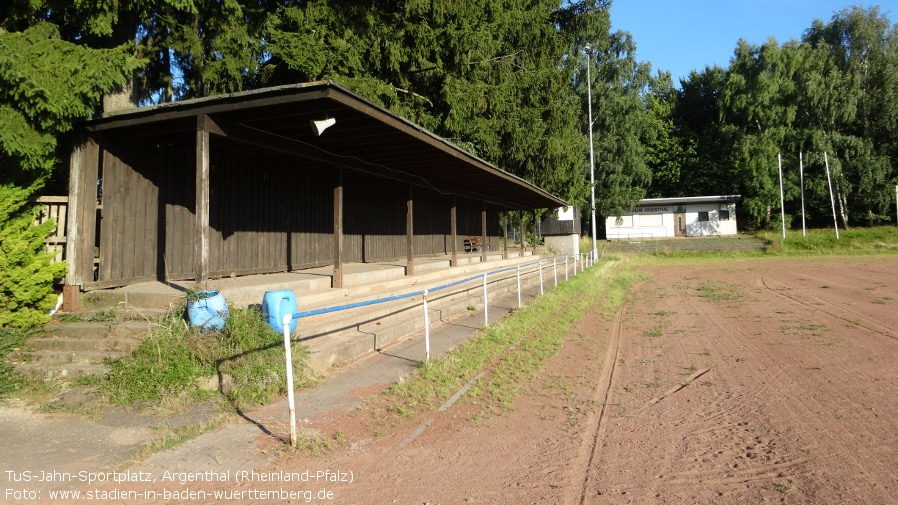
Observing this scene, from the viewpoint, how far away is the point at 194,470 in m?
4.15

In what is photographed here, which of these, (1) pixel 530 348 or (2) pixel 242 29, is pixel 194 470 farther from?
(2) pixel 242 29

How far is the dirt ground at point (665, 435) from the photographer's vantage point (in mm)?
3820

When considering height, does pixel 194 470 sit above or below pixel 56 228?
below

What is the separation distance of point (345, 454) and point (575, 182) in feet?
86.9

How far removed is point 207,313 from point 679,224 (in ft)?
173

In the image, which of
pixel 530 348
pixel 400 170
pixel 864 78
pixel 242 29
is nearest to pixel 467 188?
pixel 400 170

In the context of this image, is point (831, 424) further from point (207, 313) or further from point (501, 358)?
point (207, 313)

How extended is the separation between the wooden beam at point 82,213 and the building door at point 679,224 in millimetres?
52501

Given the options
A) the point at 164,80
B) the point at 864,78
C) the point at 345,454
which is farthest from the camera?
the point at 864,78

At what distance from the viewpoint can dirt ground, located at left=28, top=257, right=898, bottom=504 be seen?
3811 mm

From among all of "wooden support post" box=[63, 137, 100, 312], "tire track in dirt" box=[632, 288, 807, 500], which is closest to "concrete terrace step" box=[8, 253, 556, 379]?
"wooden support post" box=[63, 137, 100, 312]

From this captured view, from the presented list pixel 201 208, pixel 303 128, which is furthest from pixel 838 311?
pixel 201 208

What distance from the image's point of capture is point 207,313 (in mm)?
6477

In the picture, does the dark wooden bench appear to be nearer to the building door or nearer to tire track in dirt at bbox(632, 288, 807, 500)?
tire track in dirt at bbox(632, 288, 807, 500)
